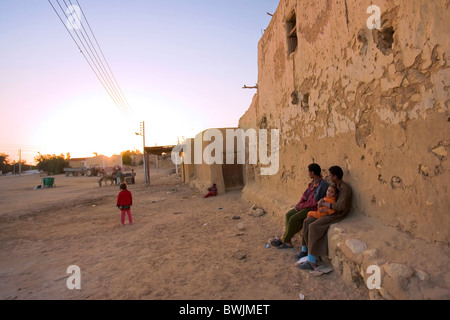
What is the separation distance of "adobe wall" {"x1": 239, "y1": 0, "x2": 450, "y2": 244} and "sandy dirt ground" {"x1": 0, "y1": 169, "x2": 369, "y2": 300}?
3.14 ft

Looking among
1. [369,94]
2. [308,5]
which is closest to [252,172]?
[308,5]

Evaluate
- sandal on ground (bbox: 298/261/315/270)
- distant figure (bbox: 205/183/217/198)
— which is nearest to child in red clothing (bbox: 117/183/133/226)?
distant figure (bbox: 205/183/217/198)

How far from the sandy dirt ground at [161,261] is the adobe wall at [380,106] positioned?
0.96 metres

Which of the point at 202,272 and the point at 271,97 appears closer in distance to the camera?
the point at 202,272

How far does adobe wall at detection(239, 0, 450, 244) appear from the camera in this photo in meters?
2.17

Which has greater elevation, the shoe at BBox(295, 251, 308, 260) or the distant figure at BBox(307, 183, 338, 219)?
the distant figure at BBox(307, 183, 338, 219)

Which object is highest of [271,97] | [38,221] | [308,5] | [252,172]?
[308,5]

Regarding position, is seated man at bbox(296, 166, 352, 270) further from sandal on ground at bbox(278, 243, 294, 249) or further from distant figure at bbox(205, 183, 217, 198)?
distant figure at bbox(205, 183, 217, 198)

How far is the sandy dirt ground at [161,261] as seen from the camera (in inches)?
108

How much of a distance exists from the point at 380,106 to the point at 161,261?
3.29 meters

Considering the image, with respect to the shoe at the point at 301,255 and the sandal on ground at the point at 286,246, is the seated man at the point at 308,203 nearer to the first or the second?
the sandal on ground at the point at 286,246

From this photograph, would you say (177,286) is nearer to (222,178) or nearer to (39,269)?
(39,269)

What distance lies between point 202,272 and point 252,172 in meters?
5.47
